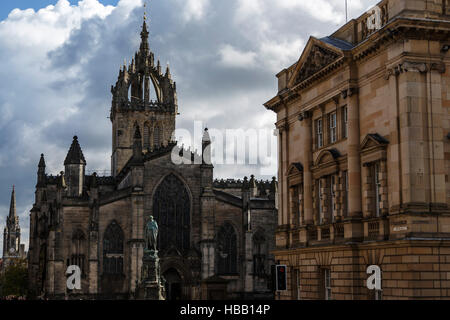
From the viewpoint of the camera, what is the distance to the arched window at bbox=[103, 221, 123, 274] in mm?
71500

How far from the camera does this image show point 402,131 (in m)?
28.5

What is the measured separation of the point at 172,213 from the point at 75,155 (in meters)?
17.2

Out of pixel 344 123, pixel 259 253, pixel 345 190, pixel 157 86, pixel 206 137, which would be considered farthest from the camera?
pixel 157 86

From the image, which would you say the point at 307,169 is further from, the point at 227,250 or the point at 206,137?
the point at 206,137

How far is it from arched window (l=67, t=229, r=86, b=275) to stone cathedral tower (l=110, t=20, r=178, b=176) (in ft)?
80.4

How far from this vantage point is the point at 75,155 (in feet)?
281

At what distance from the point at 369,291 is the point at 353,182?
4.64 m

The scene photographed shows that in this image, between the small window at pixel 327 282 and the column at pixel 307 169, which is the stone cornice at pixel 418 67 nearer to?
the column at pixel 307 169

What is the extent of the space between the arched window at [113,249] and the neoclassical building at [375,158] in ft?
115

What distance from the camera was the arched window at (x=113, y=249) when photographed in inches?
2815

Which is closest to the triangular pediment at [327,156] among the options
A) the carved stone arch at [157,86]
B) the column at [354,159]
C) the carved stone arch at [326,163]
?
the carved stone arch at [326,163]

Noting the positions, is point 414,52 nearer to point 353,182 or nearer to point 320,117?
point 353,182

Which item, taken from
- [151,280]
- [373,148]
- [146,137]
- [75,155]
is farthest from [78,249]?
[373,148]

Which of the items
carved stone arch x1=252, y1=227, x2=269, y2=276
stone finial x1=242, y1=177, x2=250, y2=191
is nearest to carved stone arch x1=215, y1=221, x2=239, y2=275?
carved stone arch x1=252, y1=227, x2=269, y2=276
